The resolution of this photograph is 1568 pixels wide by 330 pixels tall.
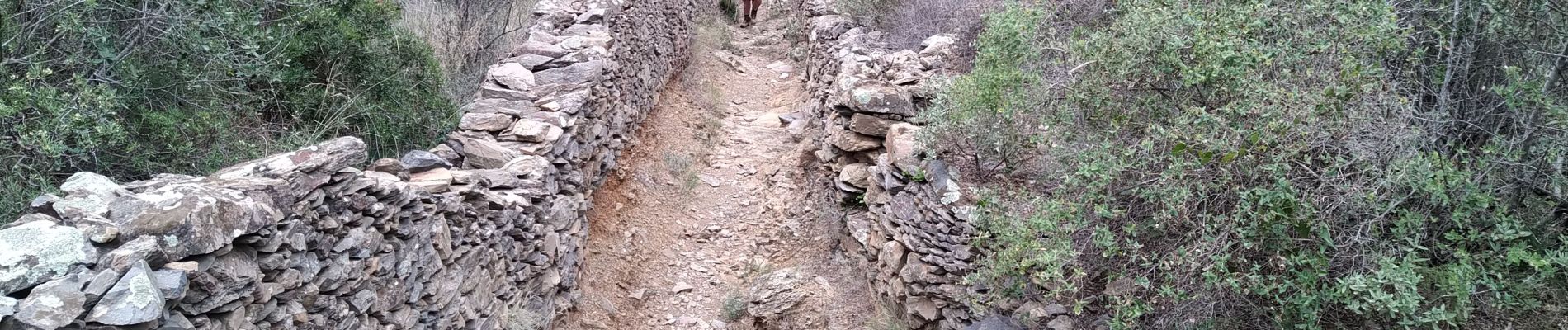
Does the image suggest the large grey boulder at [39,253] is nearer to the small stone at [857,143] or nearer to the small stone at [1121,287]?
the small stone at [1121,287]

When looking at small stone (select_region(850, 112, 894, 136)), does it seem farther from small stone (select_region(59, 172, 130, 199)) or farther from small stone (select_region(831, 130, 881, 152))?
small stone (select_region(59, 172, 130, 199))

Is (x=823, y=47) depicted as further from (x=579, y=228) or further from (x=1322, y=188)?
(x=1322, y=188)

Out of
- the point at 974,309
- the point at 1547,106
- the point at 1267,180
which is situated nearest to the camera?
the point at 1547,106

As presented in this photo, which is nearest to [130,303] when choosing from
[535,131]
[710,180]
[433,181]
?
[433,181]

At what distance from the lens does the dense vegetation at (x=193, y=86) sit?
157 inches

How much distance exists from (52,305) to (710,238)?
5.35 m

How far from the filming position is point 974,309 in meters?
5.11

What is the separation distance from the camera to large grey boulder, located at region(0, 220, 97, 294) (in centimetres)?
281

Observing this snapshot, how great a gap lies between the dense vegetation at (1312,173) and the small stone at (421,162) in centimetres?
326

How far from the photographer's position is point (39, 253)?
9.44ft

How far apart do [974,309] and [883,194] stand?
167cm

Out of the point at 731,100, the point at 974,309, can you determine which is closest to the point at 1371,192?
the point at 974,309

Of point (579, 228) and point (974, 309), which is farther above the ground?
point (974, 309)

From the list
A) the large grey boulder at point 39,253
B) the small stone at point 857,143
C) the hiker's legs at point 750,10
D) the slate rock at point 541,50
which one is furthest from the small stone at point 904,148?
the hiker's legs at point 750,10
